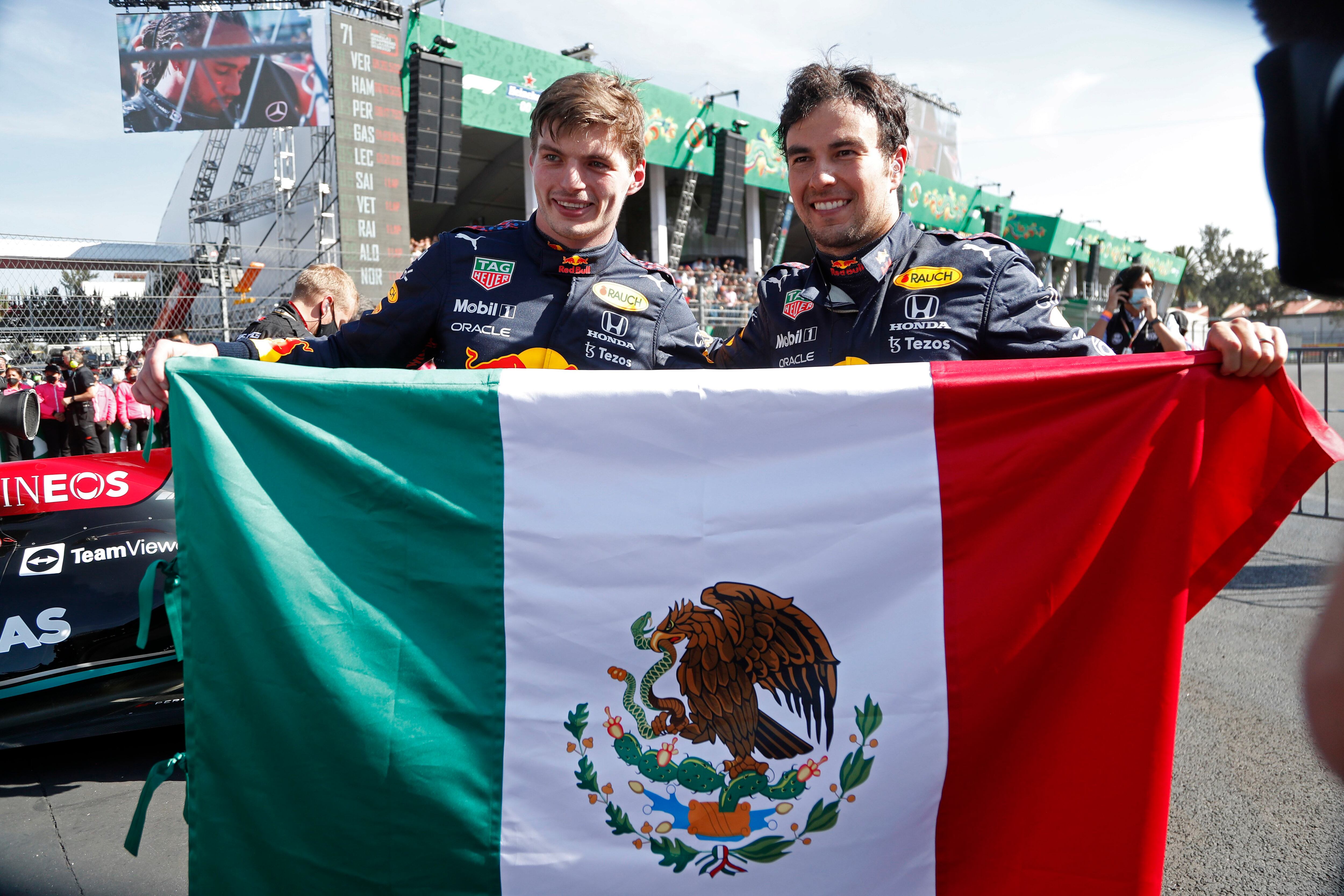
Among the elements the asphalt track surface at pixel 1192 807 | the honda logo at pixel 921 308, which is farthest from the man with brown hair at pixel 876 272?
the asphalt track surface at pixel 1192 807

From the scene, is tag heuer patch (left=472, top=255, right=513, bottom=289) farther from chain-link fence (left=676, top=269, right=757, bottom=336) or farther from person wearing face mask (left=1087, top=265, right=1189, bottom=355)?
chain-link fence (left=676, top=269, right=757, bottom=336)

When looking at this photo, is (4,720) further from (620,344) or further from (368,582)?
(620,344)

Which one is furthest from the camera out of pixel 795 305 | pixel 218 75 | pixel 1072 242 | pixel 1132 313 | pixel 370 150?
pixel 1072 242

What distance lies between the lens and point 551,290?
2244mm

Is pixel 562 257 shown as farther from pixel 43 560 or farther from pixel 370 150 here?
pixel 370 150

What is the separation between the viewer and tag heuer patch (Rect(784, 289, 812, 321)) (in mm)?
2143

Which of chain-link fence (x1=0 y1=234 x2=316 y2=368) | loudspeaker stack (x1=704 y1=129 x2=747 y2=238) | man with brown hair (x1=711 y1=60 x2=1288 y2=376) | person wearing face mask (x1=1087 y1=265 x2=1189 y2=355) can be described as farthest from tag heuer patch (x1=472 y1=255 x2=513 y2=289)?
loudspeaker stack (x1=704 y1=129 x2=747 y2=238)

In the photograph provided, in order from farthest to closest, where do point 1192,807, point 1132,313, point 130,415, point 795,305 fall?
point 130,415 < point 1132,313 < point 1192,807 < point 795,305

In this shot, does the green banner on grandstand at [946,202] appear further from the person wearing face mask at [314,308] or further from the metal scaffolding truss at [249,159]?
the person wearing face mask at [314,308]

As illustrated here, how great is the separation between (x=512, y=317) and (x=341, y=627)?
0.94 m

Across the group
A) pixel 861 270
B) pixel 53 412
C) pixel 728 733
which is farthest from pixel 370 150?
pixel 728 733

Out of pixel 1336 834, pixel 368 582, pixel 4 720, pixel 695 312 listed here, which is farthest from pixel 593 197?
pixel 695 312

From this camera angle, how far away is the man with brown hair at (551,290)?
7.05 feet

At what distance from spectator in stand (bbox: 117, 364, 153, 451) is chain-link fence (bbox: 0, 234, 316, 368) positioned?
116 cm
